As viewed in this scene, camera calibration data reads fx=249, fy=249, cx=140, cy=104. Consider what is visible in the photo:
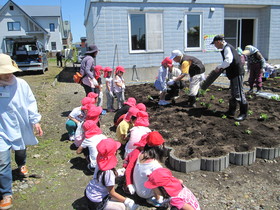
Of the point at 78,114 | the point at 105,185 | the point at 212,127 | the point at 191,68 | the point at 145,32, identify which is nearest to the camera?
the point at 105,185

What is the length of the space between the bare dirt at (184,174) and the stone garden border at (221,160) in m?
0.08

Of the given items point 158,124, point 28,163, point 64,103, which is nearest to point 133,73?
point 64,103

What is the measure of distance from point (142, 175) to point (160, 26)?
10.6m

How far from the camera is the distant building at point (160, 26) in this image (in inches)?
452

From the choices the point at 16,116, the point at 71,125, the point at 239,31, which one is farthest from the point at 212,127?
the point at 239,31

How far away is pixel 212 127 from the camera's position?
5188mm

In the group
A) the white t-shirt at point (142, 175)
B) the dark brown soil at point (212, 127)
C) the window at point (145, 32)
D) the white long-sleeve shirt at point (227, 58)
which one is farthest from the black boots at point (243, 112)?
the window at point (145, 32)

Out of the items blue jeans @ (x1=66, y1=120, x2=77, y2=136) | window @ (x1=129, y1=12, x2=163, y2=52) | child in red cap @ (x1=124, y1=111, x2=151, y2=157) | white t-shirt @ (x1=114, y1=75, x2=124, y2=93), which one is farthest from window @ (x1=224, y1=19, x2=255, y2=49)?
child in red cap @ (x1=124, y1=111, x2=151, y2=157)

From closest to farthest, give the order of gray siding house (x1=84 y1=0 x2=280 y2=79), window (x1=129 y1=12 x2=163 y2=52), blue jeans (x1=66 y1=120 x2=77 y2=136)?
blue jeans (x1=66 y1=120 x2=77 y2=136), gray siding house (x1=84 y1=0 x2=280 y2=79), window (x1=129 y1=12 x2=163 y2=52)

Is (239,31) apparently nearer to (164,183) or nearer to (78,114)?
(78,114)

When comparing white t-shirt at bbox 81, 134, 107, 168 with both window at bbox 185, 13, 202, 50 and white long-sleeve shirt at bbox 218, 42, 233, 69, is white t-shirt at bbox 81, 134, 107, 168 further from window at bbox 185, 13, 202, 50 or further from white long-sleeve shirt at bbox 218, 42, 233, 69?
window at bbox 185, 13, 202, 50

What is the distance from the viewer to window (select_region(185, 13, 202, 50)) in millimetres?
12781

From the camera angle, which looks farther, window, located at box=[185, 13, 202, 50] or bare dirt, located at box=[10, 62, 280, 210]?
window, located at box=[185, 13, 202, 50]

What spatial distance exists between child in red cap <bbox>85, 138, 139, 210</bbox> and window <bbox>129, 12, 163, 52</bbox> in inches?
389
